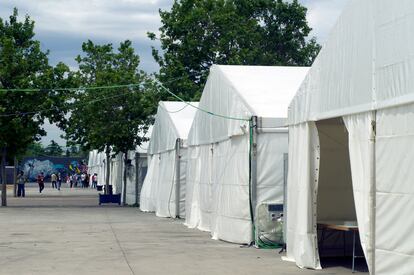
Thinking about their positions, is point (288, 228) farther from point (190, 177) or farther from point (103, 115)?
point (103, 115)

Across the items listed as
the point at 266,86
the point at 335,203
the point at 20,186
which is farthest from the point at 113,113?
the point at 335,203

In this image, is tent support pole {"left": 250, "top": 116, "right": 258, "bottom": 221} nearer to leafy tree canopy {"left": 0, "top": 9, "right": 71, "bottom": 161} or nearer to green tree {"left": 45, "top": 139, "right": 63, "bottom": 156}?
leafy tree canopy {"left": 0, "top": 9, "right": 71, "bottom": 161}

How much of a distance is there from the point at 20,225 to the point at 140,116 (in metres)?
16.3

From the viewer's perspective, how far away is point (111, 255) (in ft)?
57.9

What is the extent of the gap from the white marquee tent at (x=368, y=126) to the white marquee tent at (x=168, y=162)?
47.9 ft

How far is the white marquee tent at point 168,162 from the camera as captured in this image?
1207 inches

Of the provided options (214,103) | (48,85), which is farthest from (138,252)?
(48,85)

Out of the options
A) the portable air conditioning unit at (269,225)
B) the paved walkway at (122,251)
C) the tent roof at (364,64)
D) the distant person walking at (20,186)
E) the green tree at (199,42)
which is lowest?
the paved walkway at (122,251)

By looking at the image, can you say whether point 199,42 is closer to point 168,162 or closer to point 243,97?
point 168,162

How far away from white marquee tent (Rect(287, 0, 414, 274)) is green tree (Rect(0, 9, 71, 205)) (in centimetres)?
2280

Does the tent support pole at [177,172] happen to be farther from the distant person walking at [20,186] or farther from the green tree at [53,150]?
the green tree at [53,150]

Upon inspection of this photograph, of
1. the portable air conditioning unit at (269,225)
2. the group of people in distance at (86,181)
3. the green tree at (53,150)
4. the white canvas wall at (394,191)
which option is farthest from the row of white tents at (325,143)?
the green tree at (53,150)

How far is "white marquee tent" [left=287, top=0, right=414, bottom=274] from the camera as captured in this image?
1088 centimetres

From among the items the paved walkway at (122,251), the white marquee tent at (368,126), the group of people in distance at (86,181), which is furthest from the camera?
the group of people in distance at (86,181)
